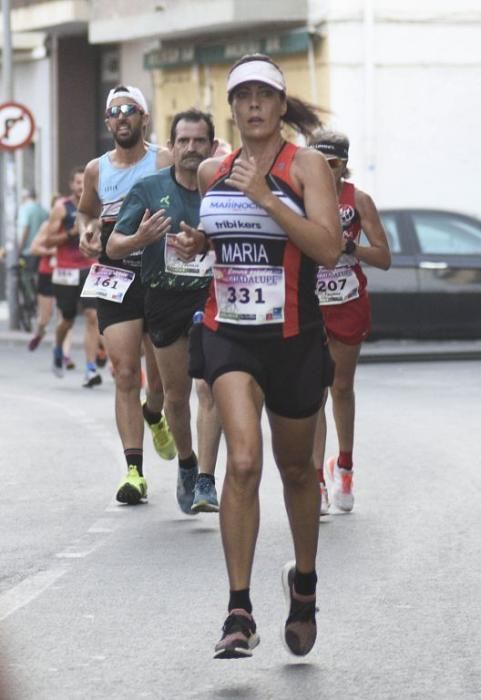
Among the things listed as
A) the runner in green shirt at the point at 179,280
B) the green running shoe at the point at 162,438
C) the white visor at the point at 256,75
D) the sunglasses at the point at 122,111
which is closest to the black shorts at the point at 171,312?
the runner in green shirt at the point at 179,280

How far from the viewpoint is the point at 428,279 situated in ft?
72.4

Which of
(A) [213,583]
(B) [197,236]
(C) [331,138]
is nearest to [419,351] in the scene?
(C) [331,138]

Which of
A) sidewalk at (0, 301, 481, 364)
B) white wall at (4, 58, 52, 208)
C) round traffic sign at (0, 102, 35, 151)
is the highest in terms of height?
white wall at (4, 58, 52, 208)

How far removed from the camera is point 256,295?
7.00 meters

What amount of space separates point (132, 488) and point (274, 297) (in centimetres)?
396

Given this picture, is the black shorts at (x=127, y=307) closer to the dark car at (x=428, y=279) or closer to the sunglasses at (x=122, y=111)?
the sunglasses at (x=122, y=111)

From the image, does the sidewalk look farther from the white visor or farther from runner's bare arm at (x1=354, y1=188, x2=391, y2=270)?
the white visor

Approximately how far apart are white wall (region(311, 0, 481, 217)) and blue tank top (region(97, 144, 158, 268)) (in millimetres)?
19071

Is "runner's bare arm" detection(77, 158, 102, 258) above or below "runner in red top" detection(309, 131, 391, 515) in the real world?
above

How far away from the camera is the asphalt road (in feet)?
21.7

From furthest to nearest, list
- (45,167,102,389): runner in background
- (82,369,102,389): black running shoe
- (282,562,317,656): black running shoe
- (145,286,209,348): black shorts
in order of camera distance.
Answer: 1. (45,167,102,389): runner in background
2. (82,369,102,389): black running shoe
3. (145,286,209,348): black shorts
4. (282,562,317,656): black running shoe

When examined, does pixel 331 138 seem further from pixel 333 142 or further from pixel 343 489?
pixel 343 489

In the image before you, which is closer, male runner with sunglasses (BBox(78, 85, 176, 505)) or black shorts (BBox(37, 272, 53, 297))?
male runner with sunglasses (BBox(78, 85, 176, 505))

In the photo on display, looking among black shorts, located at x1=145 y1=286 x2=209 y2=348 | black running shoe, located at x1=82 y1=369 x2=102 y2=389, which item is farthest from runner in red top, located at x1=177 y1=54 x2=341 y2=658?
black running shoe, located at x1=82 y1=369 x2=102 y2=389
